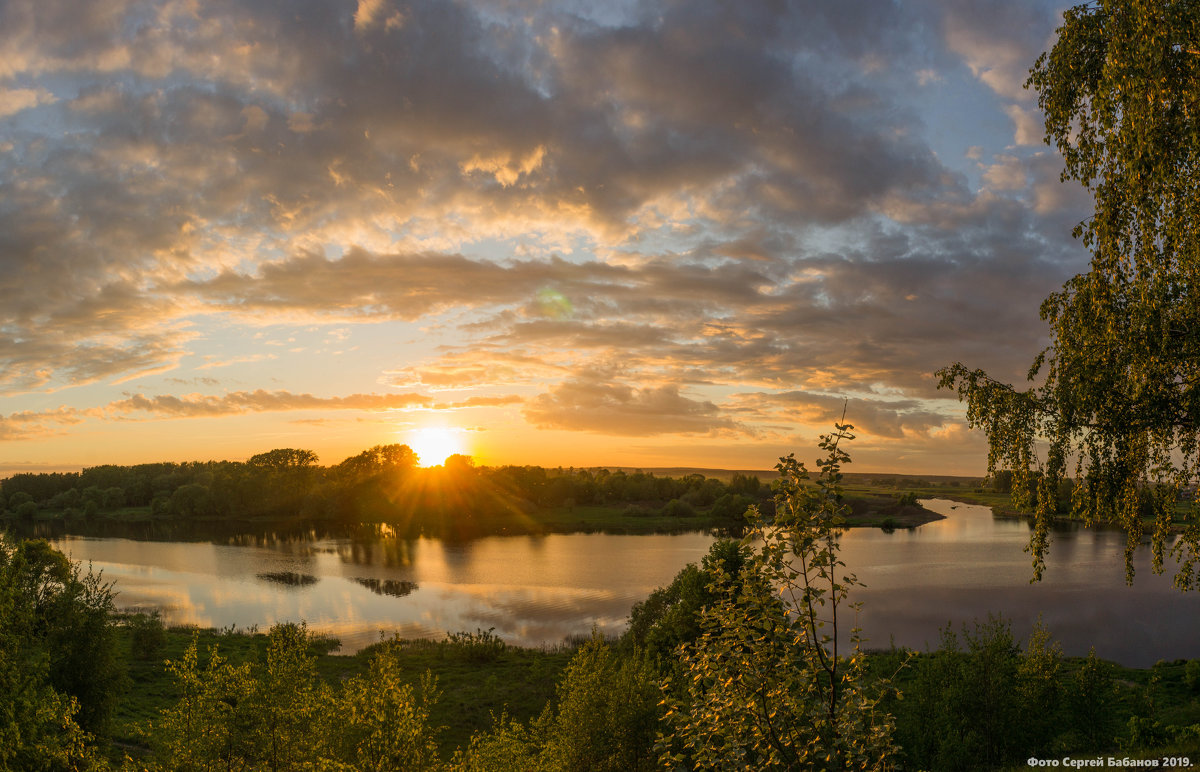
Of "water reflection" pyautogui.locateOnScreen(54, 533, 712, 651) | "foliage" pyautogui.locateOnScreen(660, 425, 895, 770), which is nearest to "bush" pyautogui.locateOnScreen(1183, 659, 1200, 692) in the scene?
"water reflection" pyautogui.locateOnScreen(54, 533, 712, 651)

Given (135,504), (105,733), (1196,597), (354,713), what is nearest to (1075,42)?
(354,713)

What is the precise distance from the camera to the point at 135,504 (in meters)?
164

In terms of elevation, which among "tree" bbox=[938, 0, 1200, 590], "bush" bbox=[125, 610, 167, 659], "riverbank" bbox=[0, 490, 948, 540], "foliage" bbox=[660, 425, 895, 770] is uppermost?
"tree" bbox=[938, 0, 1200, 590]

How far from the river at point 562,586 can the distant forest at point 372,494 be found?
1312 inches

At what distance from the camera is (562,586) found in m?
71.2

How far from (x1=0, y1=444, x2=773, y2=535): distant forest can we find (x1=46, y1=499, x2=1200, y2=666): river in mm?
33326

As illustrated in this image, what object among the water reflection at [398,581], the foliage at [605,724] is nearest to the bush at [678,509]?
the water reflection at [398,581]

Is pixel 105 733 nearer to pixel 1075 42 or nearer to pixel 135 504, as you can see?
pixel 1075 42

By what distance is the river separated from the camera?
5414cm

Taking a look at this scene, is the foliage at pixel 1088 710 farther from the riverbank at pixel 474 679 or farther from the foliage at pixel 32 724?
the foliage at pixel 32 724

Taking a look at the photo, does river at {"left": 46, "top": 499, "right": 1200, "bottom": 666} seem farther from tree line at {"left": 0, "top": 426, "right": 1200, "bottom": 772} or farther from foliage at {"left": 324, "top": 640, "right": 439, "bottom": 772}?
foliage at {"left": 324, "top": 640, "right": 439, "bottom": 772}

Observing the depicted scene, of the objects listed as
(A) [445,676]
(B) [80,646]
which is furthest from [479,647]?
(B) [80,646]

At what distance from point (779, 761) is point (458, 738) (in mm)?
28289

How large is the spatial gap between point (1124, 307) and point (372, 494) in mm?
157999
